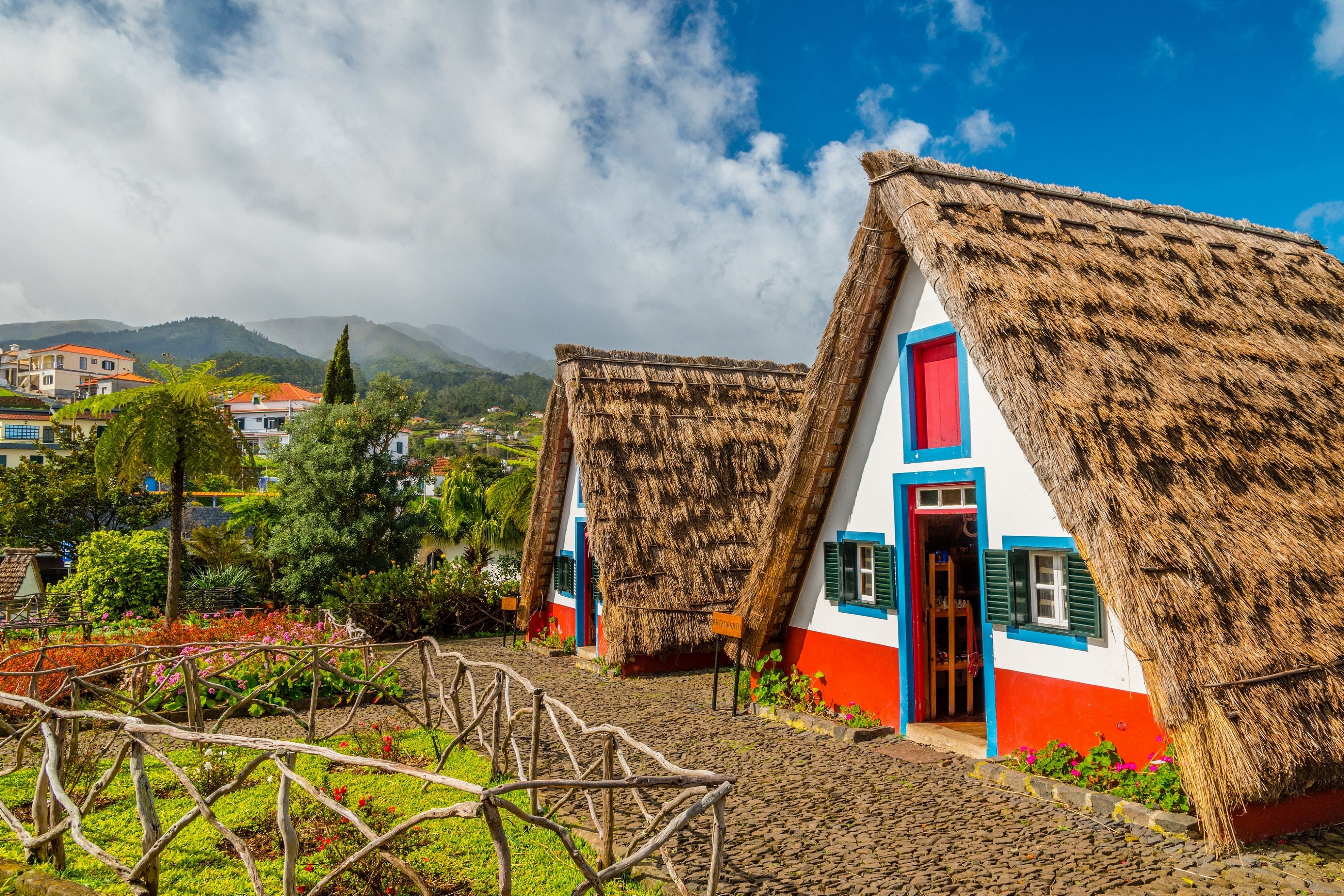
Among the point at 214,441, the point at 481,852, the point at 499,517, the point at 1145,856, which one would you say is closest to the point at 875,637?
the point at 1145,856

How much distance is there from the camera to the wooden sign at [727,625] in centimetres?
979

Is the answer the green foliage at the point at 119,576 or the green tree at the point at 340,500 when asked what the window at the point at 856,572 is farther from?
the green foliage at the point at 119,576

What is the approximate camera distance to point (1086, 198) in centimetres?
968

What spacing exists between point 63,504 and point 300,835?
23516mm

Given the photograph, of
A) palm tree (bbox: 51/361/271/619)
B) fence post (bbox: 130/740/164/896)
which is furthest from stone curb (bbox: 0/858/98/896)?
palm tree (bbox: 51/361/271/619)

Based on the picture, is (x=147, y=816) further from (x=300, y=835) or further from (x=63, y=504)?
(x=63, y=504)

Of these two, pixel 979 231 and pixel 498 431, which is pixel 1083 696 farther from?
pixel 498 431

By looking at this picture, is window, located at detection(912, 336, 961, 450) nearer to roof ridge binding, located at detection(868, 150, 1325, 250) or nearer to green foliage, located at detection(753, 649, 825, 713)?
roof ridge binding, located at detection(868, 150, 1325, 250)

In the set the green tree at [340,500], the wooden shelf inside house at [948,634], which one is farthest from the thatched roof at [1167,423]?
the green tree at [340,500]

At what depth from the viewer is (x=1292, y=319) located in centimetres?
896

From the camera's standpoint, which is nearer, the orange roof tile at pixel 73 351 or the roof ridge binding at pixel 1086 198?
the roof ridge binding at pixel 1086 198

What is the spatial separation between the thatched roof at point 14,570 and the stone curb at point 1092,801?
1806 centimetres

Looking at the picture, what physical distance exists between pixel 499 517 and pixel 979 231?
16.0 meters

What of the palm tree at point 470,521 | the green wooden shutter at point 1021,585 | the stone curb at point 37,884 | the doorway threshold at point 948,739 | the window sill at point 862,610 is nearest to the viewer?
the stone curb at point 37,884
